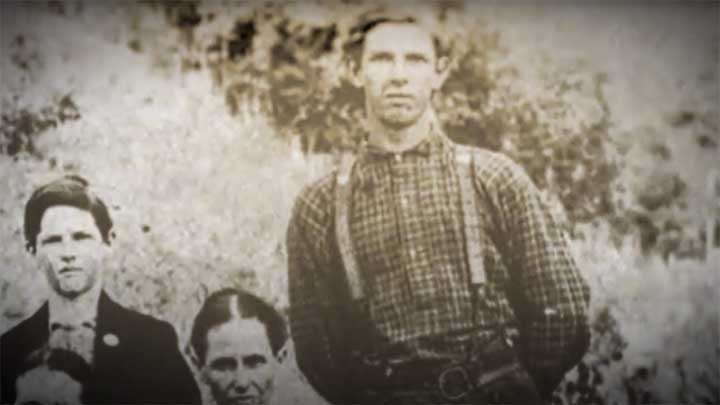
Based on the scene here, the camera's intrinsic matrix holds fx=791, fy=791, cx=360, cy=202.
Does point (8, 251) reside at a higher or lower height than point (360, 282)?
higher

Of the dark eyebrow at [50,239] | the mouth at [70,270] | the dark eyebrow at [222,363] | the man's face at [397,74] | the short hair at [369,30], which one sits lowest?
the dark eyebrow at [222,363]

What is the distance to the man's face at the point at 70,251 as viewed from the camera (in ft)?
10.4

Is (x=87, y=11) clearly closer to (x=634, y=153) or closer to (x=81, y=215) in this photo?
(x=81, y=215)

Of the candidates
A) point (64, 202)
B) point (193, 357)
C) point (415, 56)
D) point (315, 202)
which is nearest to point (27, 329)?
point (64, 202)

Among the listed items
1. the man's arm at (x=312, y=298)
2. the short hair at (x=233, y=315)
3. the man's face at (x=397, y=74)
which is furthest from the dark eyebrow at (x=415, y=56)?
the short hair at (x=233, y=315)

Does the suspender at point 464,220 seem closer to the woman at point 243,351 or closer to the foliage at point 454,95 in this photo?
the foliage at point 454,95

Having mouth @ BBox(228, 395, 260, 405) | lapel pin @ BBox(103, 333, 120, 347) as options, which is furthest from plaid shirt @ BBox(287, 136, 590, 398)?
lapel pin @ BBox(103, 333, 120, 347)

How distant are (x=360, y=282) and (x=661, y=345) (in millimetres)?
1270

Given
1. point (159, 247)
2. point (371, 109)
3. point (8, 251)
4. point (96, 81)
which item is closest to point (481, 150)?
point (371, 109)

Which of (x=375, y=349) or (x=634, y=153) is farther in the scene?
(x=634, y=153)

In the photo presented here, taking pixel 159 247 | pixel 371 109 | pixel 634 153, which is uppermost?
pixel 371 109

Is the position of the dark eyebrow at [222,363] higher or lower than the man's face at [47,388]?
higher

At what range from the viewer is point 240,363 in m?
3.15

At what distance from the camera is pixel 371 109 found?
10.7ft
